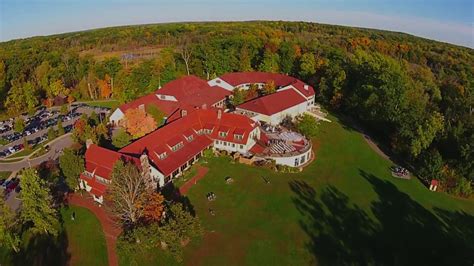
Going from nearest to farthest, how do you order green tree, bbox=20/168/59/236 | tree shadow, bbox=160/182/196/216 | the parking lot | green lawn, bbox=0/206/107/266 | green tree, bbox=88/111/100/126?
green lawn, bbox=0/206/107/266
green tree, bbox=20/168/59/236
tree shadow, bbox=160/182/196/216
the parking lot
green tree, bbox=88/111/100/126

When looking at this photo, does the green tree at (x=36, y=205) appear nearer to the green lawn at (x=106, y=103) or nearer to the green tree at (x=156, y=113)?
the green tree at (x=156, y=113)

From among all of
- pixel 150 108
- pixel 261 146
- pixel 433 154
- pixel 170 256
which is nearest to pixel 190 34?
pixel 150 108

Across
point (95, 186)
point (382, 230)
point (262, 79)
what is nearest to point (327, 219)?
point (382, 230)

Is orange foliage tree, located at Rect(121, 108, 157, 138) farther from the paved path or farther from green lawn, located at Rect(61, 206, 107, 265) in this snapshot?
green lawn, located at Rect(61, 206, 107, 265)

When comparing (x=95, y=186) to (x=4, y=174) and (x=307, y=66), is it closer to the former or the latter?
(x=4, y=174)

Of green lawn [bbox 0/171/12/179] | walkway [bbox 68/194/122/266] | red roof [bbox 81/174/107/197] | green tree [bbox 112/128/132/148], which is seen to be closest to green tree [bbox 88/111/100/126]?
green tree [bbox 112/128/132/148]

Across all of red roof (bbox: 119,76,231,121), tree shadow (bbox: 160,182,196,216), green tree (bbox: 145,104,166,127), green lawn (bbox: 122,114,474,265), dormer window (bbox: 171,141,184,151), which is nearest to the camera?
green lawn (bbox: 122,114,474,265)
